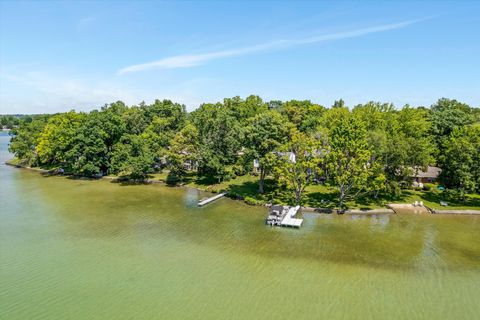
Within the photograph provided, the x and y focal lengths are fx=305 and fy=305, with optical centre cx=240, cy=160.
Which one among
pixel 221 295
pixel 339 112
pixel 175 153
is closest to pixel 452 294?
pixel 221 295

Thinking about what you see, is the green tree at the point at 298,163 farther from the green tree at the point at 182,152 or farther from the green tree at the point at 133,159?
the green tree at the point at 133,159

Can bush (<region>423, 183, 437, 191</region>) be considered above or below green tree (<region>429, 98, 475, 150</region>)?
below

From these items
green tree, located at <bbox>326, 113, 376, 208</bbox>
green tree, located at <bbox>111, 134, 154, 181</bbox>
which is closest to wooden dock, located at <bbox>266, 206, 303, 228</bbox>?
green tree, located at <bbox>326, 113, 376, 208</bbox>

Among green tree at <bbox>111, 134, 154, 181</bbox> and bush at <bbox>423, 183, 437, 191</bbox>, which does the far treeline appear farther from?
bush at <bbox>423, 183, 437, 191</bbox>

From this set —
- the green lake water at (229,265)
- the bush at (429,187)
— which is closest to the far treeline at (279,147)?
the bush at (429,187)

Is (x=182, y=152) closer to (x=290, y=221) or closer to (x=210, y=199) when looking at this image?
(x=210, y=199)
